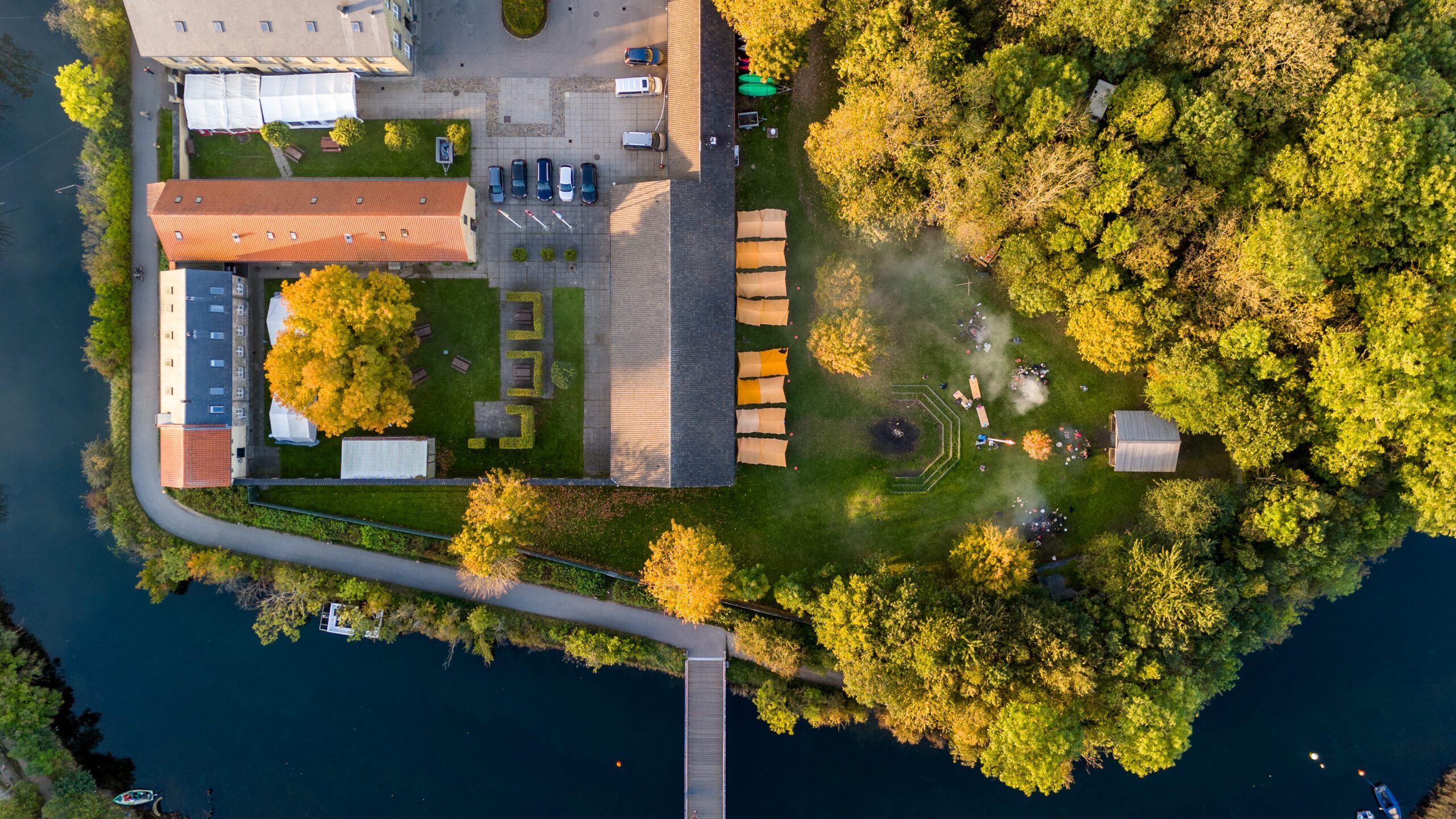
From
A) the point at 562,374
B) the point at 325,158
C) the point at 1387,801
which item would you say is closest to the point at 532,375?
the point at 562,374

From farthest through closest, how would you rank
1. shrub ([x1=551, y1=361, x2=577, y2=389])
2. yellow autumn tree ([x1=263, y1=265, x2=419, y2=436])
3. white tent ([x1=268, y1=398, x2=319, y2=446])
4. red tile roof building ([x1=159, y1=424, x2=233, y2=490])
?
white tent ([x1=268, y1=398, x2=319, y2=446]) < shrub ([x1=551, y1=361, x2=577, y2=389]) < red tile roof building ([x1=159, y1=424, x2=233, y2=490]) < yellow autumn tree ([x1=263, y1=265, x2=419, y2=436])

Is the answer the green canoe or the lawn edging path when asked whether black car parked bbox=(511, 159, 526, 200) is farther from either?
the lawn edging path

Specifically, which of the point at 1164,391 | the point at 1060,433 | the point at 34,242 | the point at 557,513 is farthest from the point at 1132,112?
the point at 34,242

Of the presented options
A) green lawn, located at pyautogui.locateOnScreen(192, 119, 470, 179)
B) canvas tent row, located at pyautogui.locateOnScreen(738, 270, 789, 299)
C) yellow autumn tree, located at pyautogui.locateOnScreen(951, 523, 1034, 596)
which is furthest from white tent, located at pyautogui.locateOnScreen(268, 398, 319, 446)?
yellow autumn tree, located at pyautogui.locateOnScreen(951, 523, 1034, 596)

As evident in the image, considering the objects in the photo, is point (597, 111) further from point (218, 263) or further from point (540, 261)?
point (218, 263)

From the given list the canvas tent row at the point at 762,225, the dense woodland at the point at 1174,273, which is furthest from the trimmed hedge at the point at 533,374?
the dense woodland at the point at 1174,273

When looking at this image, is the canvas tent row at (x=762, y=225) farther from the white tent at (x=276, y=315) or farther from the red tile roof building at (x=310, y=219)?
the white tent at (x=276, y=315)

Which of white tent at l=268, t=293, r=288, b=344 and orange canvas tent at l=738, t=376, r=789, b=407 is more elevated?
white tent at l=268, t=293, r=288, b=344
